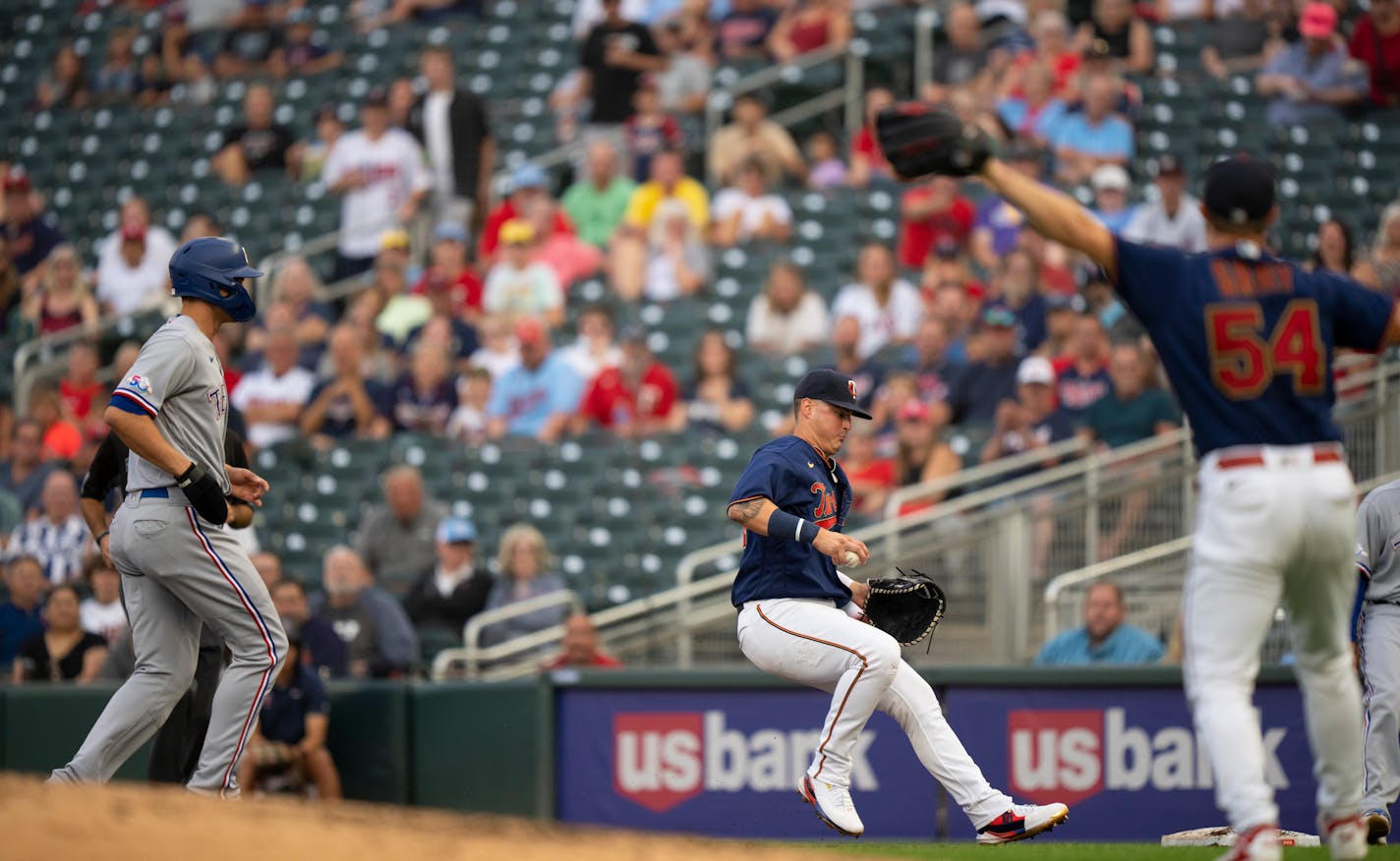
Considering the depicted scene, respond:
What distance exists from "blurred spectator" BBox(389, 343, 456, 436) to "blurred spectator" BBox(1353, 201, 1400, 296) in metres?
6.32

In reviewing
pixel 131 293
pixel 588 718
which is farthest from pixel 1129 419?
pixel 131 293

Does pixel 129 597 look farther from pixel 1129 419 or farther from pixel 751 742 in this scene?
pixel 1129 419

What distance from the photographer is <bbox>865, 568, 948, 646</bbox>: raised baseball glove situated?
285 inches

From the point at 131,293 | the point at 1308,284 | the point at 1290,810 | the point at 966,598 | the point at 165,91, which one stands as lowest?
the point at 1290,810

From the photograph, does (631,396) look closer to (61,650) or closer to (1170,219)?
(1170,219)

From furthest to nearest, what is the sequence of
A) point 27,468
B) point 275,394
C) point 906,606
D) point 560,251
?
point 560,251, point 275,394, point 27,468, point 906,606

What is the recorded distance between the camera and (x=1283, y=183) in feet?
46.1

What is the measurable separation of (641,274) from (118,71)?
789 cm

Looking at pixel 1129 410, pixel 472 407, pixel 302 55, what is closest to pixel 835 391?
pixel 1129 410

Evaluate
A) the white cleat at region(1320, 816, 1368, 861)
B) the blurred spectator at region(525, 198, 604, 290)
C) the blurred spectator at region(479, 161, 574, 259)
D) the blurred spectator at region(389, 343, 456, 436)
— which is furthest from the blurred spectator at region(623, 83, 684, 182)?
the white cleat at region(1320, 816, 1368, 861)

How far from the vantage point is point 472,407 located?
13.8m

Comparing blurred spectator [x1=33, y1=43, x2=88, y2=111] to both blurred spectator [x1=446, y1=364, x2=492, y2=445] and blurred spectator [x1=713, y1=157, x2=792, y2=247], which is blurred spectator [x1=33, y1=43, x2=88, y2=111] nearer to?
blurred spectator [x1=446, y1=364, x2=492, y2=445]

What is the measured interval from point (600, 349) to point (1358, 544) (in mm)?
7219

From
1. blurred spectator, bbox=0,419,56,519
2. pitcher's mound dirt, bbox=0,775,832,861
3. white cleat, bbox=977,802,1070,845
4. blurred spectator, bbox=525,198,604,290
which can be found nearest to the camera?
pitcher's mound dirt, bbox=0,775,832,861
